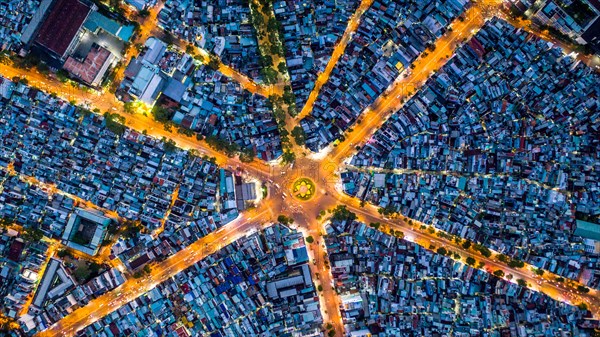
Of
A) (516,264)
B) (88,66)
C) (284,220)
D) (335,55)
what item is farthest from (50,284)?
(516,264)

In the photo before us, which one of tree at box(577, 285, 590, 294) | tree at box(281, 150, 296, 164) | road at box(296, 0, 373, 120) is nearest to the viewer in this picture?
tree at box(577, 285, 590, 294)

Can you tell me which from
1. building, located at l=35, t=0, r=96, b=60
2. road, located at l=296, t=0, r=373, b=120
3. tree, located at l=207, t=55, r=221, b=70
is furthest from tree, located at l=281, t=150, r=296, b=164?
building, located at l=35, t=0, r=96, b=60

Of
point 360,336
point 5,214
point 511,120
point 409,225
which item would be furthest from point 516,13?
point 5,214

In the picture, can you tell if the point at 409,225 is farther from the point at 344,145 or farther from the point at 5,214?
the point at 5,214

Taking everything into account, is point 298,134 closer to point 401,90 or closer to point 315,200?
point 315,200

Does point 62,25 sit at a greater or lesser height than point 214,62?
lesser

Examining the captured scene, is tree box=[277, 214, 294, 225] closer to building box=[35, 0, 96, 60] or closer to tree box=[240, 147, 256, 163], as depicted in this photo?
tree box=[240, 147, 256, 163]
